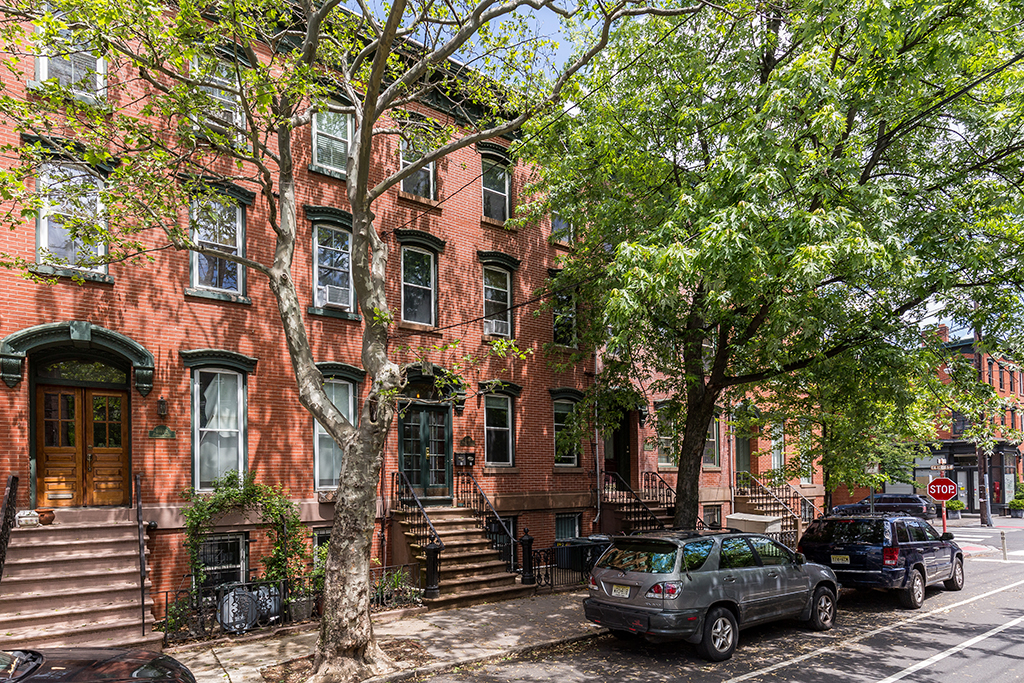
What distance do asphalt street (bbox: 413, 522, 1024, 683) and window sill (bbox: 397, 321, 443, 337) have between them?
7.79 meters

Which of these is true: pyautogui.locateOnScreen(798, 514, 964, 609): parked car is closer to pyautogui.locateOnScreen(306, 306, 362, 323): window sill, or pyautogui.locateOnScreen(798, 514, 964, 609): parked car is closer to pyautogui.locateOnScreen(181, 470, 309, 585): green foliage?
pyautogui.locateOnScreen(181, 470, 309, 585): green foliage

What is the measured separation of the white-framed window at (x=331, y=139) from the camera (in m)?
14.7

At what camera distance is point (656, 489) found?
2069 centimetres

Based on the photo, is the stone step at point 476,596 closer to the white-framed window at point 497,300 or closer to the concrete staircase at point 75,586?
the concrete staircase at point 75,586

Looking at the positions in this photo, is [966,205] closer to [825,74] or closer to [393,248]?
[825,74]

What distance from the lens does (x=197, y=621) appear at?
10.4 metres

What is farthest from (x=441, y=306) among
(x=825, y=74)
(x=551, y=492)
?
(x=825, y=74)

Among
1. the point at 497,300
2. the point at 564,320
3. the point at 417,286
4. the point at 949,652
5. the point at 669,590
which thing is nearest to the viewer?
the point at 669,590

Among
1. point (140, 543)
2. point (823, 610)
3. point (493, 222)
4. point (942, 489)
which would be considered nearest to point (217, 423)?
point (140, 543)

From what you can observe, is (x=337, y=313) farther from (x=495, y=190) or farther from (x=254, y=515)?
(x=495, y=190)

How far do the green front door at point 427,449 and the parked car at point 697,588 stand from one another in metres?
6.33

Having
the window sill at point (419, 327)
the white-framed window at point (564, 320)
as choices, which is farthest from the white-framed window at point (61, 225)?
the white-framed window at point (564, 320)

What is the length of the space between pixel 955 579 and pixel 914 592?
2867mm

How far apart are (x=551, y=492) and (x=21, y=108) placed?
13622 mm
